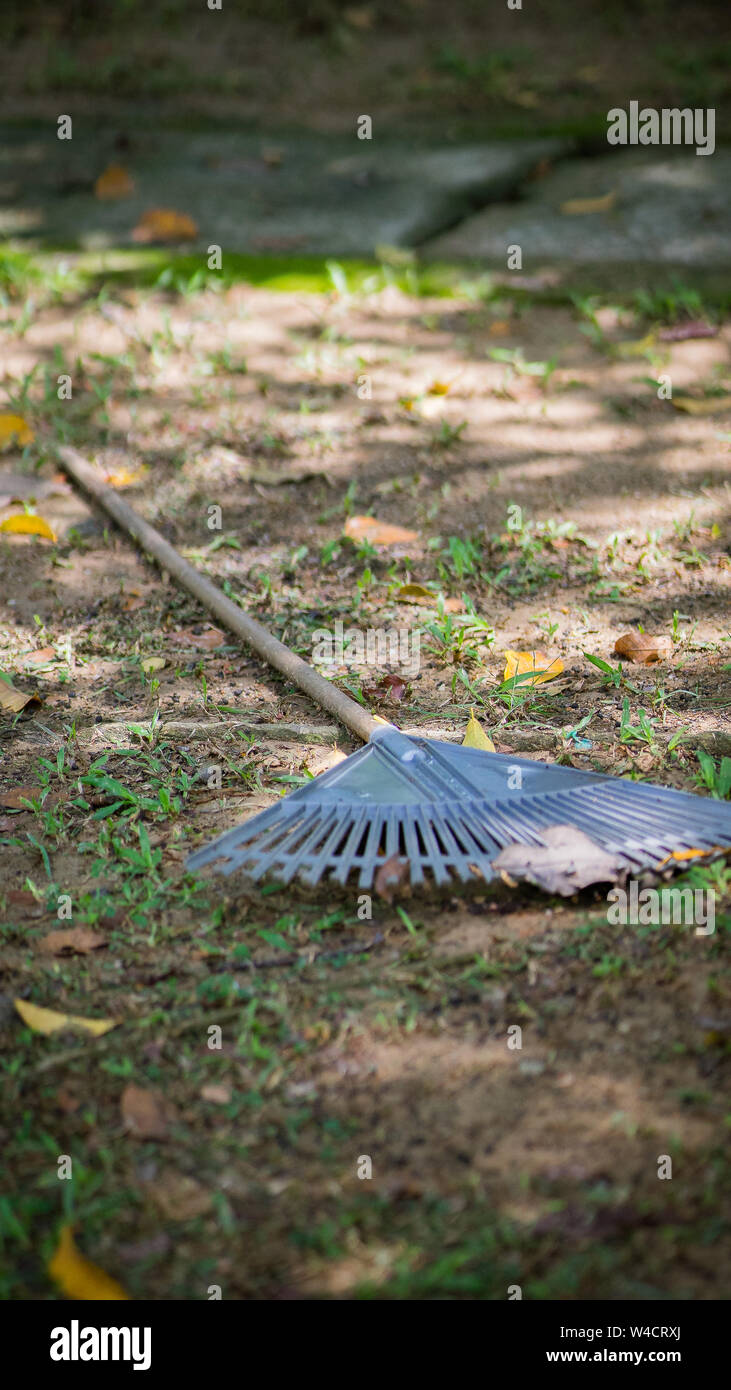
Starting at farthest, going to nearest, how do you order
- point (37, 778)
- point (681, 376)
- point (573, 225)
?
→ point (573, 225) → point (681, 376) → point (37, 778)

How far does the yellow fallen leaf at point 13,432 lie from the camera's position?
11.1 ft

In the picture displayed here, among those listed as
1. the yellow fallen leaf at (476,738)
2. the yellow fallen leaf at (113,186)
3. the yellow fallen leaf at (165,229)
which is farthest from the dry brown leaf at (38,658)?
the yellow fallen leaf at (113,186)

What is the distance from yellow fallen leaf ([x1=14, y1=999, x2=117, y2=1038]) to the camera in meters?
1.63

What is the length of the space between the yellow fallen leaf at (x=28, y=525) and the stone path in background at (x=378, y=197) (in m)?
1.74

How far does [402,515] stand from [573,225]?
1.87 m

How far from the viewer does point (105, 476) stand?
3.21 meters

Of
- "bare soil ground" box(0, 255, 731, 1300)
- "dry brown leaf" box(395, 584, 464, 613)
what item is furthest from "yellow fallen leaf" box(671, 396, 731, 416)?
"dry brown leaf" box(395, 584, 464, 613)

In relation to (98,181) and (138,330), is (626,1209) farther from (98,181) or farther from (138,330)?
(98,181)

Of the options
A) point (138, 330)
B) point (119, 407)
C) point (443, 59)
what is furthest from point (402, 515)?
point (443, 59)

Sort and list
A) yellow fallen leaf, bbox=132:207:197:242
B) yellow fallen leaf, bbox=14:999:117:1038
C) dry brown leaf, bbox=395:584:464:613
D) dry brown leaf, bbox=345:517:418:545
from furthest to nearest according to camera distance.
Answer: yellow fallen leaf, bbox=132:207:197:242 < dry brown leaf, bbox=345:517:418:545 < dry brown leaf, bbox=395:584:464:613 < yellow fallen leaf, bbox=14:999:117:1038

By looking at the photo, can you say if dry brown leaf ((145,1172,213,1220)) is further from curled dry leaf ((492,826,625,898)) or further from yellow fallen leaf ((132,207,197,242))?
yellow fallen leaf ((132,207,197,242))

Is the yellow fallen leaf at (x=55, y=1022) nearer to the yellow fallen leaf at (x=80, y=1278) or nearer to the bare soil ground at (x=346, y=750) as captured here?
the bare soil ground at (x=346, y=750)

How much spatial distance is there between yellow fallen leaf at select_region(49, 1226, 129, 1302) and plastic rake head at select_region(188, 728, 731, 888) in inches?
23.4

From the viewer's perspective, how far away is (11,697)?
240cm
